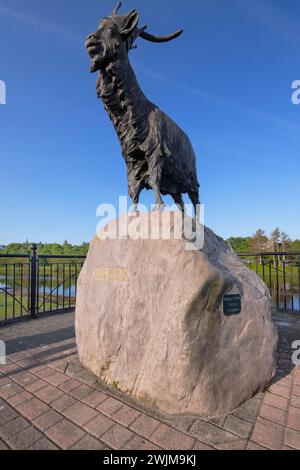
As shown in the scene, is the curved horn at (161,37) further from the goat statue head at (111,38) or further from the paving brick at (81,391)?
the paving brick at (81,391)

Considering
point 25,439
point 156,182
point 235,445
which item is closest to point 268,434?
point 235,445

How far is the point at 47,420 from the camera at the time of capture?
6.63 feet

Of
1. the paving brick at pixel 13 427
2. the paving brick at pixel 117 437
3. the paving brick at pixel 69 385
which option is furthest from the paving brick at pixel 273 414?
the paving brick at pixel 13 427

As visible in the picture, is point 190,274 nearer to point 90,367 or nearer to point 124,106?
point 90,367

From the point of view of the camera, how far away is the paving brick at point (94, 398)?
2275mm

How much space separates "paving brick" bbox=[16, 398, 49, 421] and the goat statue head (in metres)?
3.31

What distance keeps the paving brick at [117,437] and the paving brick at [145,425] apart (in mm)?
65

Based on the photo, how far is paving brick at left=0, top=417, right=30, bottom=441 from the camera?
1860 millimetres

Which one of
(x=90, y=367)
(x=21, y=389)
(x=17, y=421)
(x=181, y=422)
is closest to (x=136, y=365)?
(x=181, y=422)

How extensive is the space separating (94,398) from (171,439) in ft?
2.83

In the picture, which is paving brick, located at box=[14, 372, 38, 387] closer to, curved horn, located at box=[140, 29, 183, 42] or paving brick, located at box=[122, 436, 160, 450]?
paving brick, located at box=[122, 436, 160, 450]

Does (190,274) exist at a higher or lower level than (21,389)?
higher
